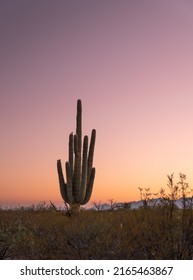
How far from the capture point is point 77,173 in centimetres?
1838

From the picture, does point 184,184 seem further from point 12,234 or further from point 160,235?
point 12,234

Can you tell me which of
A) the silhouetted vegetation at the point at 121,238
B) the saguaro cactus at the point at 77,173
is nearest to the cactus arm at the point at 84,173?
the saguaro cactus at the point at 77,173

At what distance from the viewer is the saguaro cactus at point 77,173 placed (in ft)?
60.4

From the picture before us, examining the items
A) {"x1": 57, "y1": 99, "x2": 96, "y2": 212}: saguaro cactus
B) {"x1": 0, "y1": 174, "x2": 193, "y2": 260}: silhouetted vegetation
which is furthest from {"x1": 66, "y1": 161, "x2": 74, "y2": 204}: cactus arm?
{"x1": 0, "y1": 174, "x2": 193, "y2": 260}: silhouetted vegetation

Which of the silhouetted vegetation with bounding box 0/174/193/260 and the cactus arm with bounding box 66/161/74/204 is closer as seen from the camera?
the silhouetted vegetation with bounding box 0/174/193/260

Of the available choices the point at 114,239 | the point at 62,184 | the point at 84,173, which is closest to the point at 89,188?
the point at 84,173

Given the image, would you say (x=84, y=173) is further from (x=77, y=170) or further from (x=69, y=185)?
(x=69, y=185)

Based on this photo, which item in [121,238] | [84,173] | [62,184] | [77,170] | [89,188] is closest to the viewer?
[121,238]

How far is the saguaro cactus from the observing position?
1841 cm

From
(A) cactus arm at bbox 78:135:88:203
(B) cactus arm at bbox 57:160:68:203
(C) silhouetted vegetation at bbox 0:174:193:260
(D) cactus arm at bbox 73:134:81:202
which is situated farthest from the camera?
(B) cactus arm at bbox 57:160:68:203

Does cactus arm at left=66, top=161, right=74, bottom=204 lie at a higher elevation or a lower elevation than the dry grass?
higher

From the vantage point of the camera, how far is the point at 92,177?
1898 centimetres

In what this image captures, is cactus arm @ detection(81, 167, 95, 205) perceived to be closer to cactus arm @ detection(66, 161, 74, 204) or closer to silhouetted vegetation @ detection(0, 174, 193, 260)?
cactus arm @ detection(66, 161, 74, 204)

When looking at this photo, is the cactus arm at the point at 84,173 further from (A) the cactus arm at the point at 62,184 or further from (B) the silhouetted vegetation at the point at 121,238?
(B) the silhouetted vegetation at the point at 121,238
